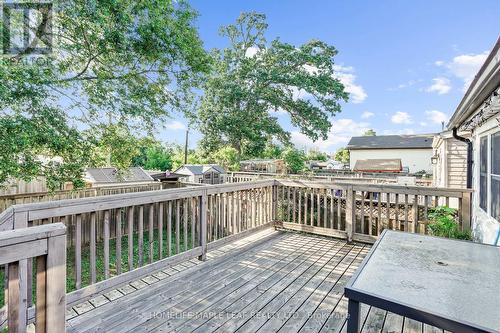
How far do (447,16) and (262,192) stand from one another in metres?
8.52

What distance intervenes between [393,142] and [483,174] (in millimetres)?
25883

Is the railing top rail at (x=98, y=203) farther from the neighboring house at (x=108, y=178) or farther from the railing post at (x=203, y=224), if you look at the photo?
the neighboring house at (x=108, y=178)

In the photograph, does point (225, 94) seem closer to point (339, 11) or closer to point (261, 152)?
point (261, 152)

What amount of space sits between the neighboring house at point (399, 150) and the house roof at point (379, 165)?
2.08ft

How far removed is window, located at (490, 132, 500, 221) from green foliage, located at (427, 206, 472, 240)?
449 mm

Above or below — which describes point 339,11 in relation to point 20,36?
above

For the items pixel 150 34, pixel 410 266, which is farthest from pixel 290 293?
pixel 150 34

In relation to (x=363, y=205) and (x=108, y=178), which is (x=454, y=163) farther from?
(x=108, y=178)

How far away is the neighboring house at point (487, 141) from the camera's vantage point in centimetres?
179

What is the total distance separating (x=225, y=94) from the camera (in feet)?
50.5

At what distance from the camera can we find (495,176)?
296cm

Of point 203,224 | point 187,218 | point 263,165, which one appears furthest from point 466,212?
point 263,165

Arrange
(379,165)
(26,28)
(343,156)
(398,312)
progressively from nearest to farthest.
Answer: (398,312) < (26,28) < (379,165) < (343,156)

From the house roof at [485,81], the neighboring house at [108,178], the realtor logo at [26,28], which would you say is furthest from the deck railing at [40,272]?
the neighboring house at [108,178]
